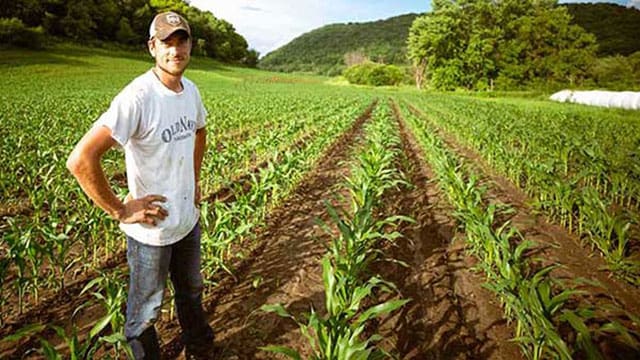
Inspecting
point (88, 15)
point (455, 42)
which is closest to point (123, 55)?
Result: point (88, 15)

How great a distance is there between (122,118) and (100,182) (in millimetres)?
314

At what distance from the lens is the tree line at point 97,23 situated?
4044 cm

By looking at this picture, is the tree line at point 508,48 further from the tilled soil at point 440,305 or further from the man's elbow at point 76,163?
the man's elbow at point 76,163

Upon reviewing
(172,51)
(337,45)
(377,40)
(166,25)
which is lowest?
(172,51)

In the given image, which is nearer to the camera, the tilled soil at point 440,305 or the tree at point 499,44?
the tilled soil at point 440,305

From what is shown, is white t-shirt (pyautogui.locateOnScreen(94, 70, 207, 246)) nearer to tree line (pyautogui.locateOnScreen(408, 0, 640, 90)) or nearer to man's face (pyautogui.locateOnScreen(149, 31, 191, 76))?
man's face (pyautogui.locateOnScreen(149, 31, 191, 76))

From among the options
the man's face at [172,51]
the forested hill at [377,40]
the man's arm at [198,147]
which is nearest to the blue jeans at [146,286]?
the man's arm at [198,147]

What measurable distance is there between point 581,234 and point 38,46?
52.5 meters

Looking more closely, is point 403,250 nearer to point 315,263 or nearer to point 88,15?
point 315,263

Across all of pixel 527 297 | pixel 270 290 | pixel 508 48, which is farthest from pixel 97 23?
pixel 527 297

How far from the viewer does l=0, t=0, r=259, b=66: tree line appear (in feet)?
133

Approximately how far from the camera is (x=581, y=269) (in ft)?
12.0

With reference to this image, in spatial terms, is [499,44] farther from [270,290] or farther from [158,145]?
[158,145]

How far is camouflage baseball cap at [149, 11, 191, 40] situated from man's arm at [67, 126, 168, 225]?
51 centimetres
